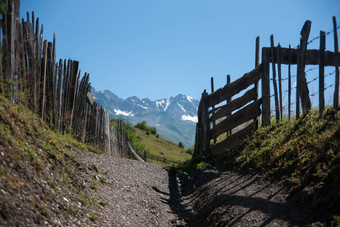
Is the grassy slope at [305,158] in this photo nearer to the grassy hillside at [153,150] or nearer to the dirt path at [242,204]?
the dirt path at [242,204]

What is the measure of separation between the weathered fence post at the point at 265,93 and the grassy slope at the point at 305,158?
414 millimetres

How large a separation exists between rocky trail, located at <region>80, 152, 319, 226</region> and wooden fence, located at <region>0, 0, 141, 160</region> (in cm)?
200

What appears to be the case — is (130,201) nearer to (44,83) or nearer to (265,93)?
(44,83)

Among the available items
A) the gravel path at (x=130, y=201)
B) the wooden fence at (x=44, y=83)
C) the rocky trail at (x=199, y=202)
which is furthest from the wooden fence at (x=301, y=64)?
the wooden fence at (x=44, y=83)

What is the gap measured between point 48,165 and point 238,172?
4234 mm

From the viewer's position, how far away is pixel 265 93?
866 cm

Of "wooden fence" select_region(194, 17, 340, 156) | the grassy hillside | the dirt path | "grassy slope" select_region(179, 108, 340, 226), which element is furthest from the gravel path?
the grassy hillside

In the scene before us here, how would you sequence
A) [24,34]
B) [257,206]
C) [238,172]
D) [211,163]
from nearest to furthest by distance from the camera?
[257,206] → [24,34] → [238,172] → [211,163]

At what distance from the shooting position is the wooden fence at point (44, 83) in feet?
18.3

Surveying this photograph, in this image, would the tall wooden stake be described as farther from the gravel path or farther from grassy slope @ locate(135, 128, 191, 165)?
grassy slope @ locate(135, 128, 191, 165)

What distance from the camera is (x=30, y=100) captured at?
6.80m

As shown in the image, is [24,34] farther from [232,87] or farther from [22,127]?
[232,87]

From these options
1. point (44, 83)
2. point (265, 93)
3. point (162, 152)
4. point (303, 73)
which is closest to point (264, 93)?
point (265, 93)

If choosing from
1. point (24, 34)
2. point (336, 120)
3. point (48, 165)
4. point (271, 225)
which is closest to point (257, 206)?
point (271, 225)
